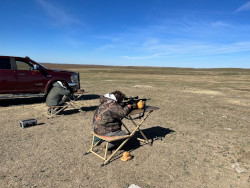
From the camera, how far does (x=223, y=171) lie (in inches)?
160

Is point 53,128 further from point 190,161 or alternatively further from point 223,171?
point 223,171

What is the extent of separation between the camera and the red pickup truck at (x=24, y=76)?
893 cm

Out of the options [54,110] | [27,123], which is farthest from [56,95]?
[27,123]

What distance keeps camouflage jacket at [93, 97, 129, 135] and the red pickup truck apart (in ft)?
20.6

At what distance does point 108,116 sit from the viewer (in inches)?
167

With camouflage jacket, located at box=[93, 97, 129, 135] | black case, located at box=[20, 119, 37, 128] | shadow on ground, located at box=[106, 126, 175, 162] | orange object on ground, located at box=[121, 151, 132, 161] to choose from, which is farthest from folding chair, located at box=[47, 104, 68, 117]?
orange object on ground, located at box=[121, 151, 132, 161]

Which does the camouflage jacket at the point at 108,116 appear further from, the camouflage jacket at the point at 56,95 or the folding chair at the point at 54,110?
the camouflage jacket at the point at 56,95

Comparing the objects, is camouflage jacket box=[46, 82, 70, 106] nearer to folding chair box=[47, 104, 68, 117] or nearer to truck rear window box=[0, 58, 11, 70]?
folding chair box=[47, 104, 68, 117]

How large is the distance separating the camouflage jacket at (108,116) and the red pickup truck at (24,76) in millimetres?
6289

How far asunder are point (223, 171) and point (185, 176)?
0.93 metres

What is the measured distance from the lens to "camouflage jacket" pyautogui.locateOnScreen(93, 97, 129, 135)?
13.8ft

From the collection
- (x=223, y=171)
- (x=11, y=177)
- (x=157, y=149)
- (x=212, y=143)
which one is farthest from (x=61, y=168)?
(x=212, y=143)

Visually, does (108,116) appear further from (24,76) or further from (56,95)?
(24,76)

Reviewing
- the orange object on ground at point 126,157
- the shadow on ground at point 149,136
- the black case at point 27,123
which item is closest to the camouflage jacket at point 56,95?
the black case at point 27,123
